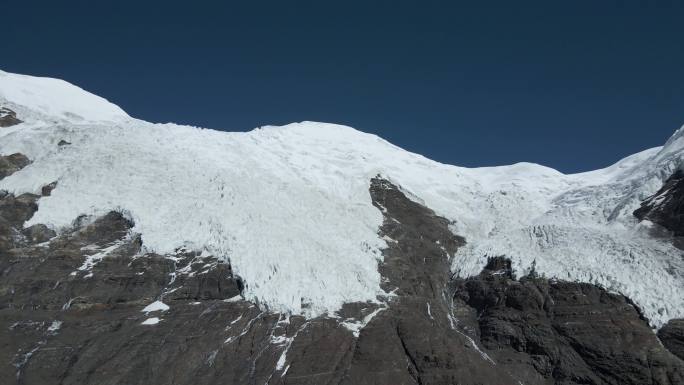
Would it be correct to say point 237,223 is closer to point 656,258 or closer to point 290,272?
point 290,272

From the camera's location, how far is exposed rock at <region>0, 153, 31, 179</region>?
74812 millimetres

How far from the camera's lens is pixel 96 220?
66000 millimetres

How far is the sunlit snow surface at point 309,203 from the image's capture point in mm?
62562

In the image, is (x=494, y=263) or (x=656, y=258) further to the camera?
(x=494, y=263)

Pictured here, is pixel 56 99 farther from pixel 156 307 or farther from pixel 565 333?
pixel 565 333

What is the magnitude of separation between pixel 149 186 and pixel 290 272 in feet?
73.5

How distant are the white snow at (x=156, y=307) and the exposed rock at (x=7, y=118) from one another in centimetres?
4947

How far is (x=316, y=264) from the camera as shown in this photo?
211ft

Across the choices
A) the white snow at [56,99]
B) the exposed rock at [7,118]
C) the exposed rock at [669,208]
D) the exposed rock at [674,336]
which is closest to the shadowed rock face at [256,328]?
the exposed rock at [674,336]

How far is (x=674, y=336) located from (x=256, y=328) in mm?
37826

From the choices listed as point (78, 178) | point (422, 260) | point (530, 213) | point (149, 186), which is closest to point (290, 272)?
point (422, 260)

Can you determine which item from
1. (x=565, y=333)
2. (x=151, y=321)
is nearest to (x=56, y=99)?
(x=151, y=321)

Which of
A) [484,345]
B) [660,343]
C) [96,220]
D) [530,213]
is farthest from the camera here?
[530,213]

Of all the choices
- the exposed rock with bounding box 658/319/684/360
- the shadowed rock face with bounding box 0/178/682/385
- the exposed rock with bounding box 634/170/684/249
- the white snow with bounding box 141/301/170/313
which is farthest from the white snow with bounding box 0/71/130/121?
the exposed rock with bounding box 658/319/684/360
